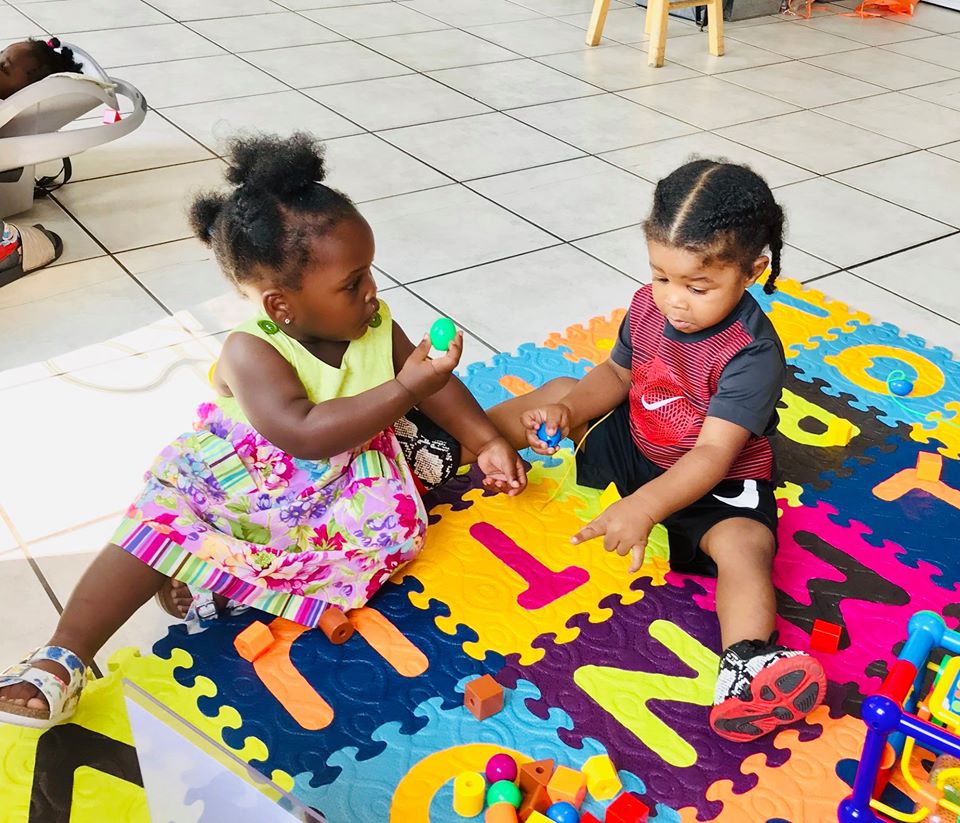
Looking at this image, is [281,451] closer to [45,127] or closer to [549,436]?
[549,436]

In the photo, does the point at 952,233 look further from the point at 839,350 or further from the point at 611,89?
the point at 611,89

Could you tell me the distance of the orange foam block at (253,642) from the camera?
1049 millimetres

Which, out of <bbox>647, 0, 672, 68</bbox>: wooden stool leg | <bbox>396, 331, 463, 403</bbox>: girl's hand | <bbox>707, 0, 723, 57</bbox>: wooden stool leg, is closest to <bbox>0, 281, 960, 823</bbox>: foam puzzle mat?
<bbox>396, 331, 463, 403</bbox>: girl's hand

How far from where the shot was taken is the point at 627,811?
0.88 meters

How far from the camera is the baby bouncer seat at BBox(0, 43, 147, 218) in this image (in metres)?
1.80

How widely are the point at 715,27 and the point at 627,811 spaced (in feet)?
8.97

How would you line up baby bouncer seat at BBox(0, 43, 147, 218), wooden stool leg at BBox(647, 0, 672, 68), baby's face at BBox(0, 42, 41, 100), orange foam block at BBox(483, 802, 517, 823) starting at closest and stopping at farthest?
orange foam block at BBox(483, 802, 517, 823), baby bouncer seat at BBox(0, 43, 147, 218), baby's face at BBox(0, 42, 41, 100), wooden stool leg at BBox(647, 0, 672, 68)

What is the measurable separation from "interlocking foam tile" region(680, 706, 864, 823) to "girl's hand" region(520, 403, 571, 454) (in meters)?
0.43

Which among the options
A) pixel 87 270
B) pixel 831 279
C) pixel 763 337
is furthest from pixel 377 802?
pixel 831 279

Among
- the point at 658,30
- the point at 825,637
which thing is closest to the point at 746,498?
the point at 825,637

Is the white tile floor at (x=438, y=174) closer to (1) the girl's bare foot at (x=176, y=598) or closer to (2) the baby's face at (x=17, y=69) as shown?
(1) the girl's bare foot at (x=176, y=598)

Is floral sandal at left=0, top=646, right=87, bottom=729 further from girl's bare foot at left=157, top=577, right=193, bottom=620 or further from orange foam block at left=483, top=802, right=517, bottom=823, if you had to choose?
orange foam block at left=483, top=802, right=517, bottom=823

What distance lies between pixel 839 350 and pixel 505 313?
54 centimetres

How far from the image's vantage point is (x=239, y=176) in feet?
3.49
